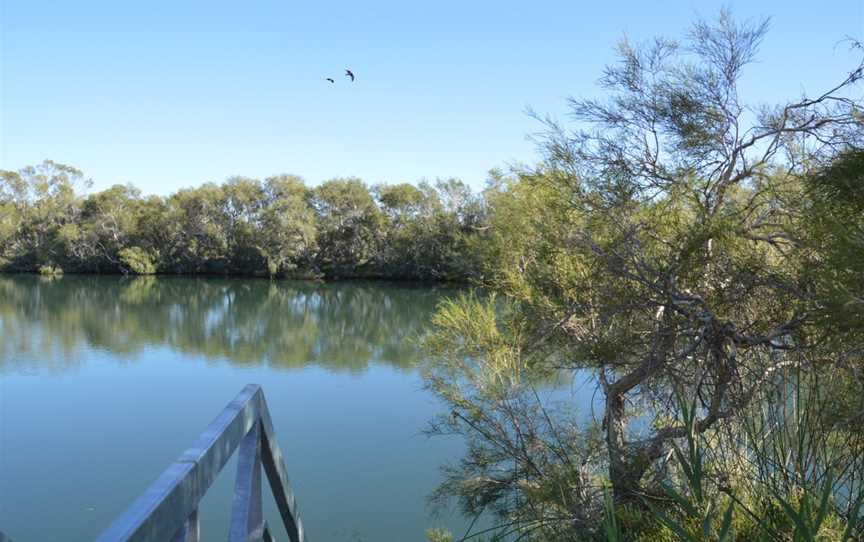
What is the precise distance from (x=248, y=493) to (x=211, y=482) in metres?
0.25

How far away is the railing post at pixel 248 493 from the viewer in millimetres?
930

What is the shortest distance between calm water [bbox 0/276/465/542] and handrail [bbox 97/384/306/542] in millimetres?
821

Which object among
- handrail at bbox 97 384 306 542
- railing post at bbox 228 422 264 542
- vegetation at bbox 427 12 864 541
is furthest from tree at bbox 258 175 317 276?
railing post at bbox 228 422 264 542

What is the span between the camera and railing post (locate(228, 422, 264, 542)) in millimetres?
930

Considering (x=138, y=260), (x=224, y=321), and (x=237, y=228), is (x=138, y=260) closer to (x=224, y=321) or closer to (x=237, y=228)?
(x=237, y=228)

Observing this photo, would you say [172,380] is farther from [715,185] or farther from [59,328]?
[715,185]

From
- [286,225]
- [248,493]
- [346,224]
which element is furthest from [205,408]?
[346,224]

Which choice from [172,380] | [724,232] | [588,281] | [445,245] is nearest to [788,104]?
[724,232]

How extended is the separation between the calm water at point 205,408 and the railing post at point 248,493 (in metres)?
0.93

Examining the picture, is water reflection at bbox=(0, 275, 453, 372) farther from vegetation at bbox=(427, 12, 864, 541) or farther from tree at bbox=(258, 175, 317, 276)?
vegetation at bbox=(427, 12, 864, 541)

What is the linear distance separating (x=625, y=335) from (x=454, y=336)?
2.21m

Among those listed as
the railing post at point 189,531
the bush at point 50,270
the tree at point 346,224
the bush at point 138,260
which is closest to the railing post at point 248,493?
the railing post at point 189,531

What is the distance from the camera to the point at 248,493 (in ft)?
3.26

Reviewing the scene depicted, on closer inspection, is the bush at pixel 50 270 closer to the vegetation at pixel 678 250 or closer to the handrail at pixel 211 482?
the vegetation at pixel 678 250
